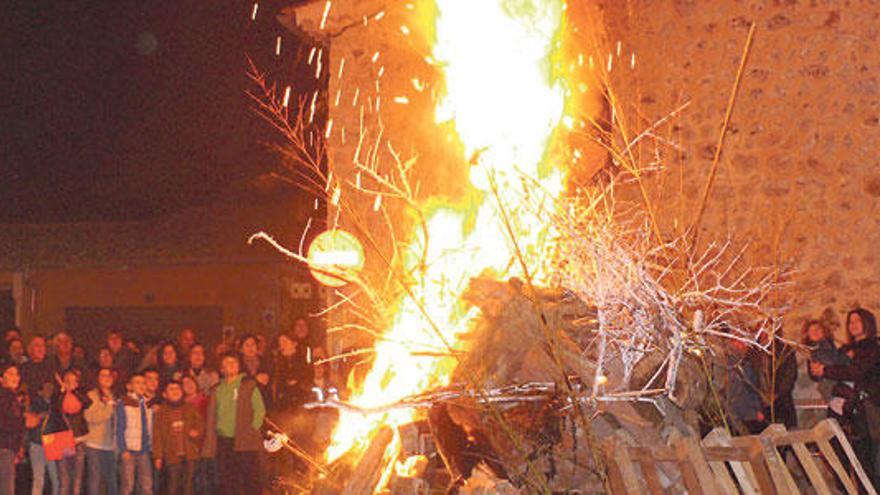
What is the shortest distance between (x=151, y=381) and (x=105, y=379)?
18.9 inches

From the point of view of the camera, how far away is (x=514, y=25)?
27.1 feet

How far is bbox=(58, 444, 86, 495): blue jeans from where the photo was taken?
441 inches

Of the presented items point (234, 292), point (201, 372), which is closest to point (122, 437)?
point (201, 372)

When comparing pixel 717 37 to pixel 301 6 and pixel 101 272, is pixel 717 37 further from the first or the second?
pixel 101 272

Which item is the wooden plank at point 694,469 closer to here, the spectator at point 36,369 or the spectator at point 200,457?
the spectator at point 200,457

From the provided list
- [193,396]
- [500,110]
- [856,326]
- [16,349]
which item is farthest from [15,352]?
[856,326]

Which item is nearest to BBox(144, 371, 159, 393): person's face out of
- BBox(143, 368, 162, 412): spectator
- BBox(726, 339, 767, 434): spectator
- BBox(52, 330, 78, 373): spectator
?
BBox(143, 368, 162, 412): spectator

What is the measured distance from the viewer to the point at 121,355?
13031 millimetres

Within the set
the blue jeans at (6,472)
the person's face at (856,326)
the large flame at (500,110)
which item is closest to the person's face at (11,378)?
the blue jeans at (6,472)

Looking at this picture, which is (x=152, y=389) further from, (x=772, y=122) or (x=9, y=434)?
(x=772, y=122)

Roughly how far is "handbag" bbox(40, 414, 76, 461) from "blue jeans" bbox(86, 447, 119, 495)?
20cm

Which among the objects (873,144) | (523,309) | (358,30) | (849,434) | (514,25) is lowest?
(849,434)

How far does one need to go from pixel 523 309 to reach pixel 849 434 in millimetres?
3862

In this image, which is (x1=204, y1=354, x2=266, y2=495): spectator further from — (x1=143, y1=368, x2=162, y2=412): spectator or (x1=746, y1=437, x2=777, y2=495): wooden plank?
(x1=746, y1=437, x2=777, y2=495): wooden plank
